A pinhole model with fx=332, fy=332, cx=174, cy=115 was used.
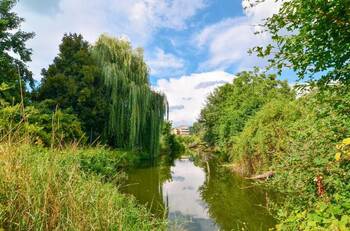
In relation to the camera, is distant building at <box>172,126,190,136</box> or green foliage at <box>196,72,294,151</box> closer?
green foliage at <box>196,72,294,151</box>

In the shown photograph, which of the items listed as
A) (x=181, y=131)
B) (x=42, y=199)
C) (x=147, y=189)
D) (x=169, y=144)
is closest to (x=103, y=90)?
(x=147, y=189)

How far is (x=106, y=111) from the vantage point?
58.1 feet

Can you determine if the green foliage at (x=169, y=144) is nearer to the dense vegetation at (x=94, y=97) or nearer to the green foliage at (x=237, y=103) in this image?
the green foliage at (x=237, y=103)

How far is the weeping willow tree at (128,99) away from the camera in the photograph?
714 inches

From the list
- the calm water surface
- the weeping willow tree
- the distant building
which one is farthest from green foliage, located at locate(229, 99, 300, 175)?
the distant building

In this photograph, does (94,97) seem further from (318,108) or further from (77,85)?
(318,108)

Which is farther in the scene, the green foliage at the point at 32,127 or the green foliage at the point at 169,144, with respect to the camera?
the green foliage at the point at 169,144

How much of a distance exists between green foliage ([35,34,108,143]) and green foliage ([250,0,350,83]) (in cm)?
1403

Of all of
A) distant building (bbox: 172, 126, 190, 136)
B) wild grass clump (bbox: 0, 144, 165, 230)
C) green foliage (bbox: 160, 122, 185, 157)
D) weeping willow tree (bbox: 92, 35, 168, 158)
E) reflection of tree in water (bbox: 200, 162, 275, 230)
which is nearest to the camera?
wild grass clump (bbox: 0, 144, 165, 230)

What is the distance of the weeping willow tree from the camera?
18.1m

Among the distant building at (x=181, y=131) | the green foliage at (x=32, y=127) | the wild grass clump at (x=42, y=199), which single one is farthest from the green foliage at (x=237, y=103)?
the distant building at (x=181, y=131)

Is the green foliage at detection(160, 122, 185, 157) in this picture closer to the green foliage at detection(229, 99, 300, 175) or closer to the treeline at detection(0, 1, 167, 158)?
the treeline at detection(0, 1, 167, 158)

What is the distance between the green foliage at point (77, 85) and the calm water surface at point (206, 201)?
157 inches

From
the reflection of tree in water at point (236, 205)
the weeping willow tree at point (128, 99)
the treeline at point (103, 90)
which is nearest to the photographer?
the reflection of tree in water at point (236, 205)
